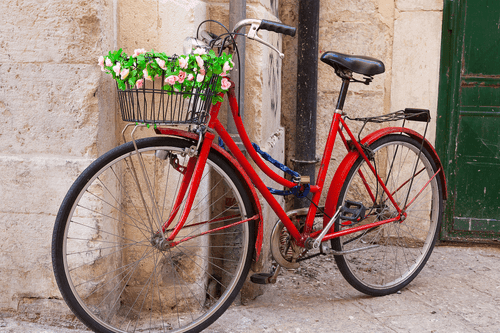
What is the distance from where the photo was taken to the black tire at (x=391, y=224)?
2918 millimetres

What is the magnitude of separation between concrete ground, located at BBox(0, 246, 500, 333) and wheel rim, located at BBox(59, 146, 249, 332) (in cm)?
20

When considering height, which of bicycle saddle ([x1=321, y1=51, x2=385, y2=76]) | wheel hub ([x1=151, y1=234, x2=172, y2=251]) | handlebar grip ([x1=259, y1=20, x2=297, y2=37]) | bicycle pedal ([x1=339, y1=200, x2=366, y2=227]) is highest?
handlebar grip ([x1=259, y1=20, x2=297, y2=37])

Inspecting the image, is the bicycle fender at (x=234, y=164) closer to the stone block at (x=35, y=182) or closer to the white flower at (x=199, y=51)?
the white flower at (x=199, y=51)

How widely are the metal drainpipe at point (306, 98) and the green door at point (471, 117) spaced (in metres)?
0.97

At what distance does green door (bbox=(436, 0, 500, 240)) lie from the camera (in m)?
3.70

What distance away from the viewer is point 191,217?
2664 millimetres

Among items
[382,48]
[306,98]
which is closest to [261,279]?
[306,98]

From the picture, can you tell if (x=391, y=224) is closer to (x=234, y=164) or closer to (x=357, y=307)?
(x=357, y=307)

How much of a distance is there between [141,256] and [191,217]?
0.35 metres

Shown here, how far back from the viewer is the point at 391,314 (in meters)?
2.79

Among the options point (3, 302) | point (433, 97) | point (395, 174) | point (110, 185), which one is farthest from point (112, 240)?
point (433, 97)

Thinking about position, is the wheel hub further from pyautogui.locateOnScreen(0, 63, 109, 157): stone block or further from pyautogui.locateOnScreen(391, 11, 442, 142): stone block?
pyautogui.locateOnScreen(391, 11, 442, 142): stone block

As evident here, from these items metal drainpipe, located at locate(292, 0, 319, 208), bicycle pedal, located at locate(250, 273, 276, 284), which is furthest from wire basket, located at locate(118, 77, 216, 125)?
metal drainpipe, located at locate(292, 0, 319, 208)

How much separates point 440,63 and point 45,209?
2.92 metres
